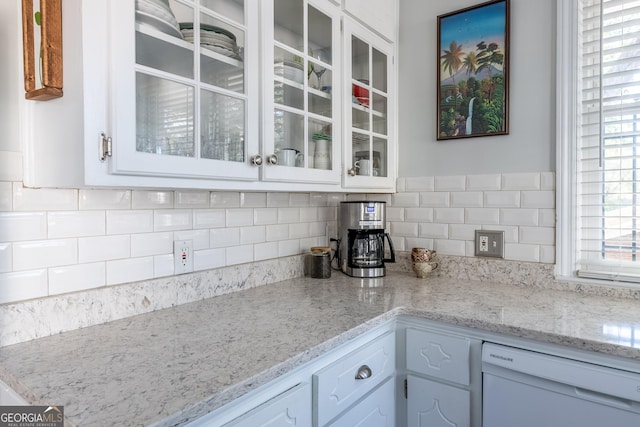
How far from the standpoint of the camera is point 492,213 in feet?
5.92

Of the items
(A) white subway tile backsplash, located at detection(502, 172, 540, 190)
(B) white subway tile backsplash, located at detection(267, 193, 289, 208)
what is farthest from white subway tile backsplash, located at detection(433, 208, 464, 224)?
(B) white subway tile backsplash, located at detection(267, 193, 289, 208)

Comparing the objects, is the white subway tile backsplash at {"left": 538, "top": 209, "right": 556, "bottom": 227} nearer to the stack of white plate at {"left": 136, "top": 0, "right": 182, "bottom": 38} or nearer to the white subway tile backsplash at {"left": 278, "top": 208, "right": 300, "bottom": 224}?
the white subway tile backsplash at {"left": 278, "top": 208, "right": 300, "bottom": 224}

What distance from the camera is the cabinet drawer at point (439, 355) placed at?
1.31 m

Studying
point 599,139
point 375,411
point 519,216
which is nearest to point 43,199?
point 375,411

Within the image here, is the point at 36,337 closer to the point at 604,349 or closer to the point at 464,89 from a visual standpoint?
the point at 604,349

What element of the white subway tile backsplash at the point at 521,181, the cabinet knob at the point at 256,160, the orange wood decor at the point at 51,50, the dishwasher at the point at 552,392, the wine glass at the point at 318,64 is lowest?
the dishwasher at the point at 552,392

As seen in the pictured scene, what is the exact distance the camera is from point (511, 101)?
175 centimetres

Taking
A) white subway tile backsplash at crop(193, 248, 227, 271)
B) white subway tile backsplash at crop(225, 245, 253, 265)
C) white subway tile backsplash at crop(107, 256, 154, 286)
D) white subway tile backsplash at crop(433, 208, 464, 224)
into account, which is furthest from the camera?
white subway tile backsplash at crop(433, 208, 464, 224)

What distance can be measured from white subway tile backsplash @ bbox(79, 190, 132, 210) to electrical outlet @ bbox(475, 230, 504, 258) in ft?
4.80

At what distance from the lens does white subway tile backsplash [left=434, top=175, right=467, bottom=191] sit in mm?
1879

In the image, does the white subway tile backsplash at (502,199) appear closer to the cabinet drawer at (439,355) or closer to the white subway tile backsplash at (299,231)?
the cabinet drawer at (439,355)

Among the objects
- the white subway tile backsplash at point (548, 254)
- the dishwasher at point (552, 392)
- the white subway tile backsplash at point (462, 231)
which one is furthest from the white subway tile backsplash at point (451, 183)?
the dishwasher at point (552, 392)

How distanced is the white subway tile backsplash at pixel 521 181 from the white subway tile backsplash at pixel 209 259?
1.25 m

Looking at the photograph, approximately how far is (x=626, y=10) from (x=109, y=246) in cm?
202
